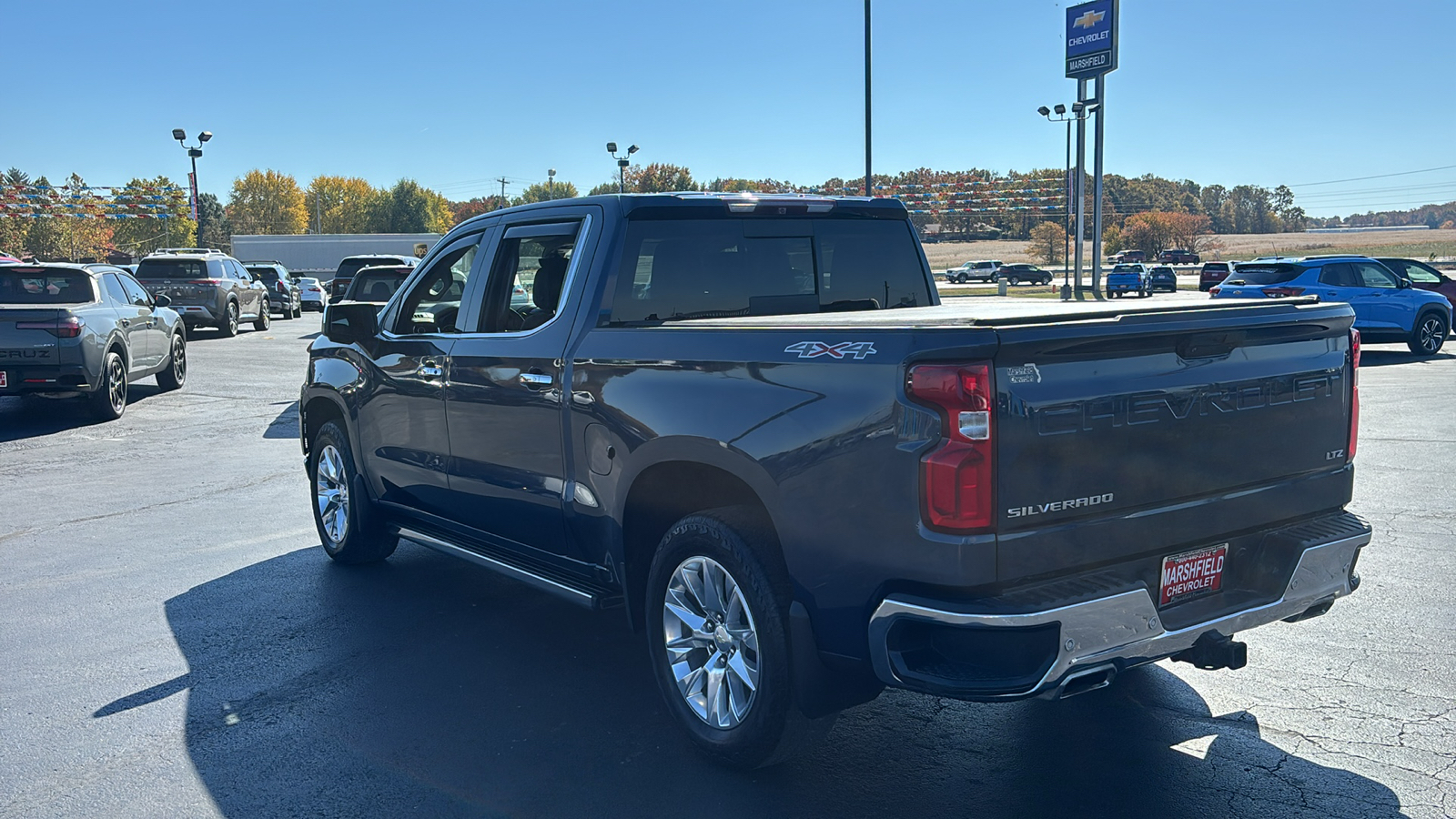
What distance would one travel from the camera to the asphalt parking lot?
379cm

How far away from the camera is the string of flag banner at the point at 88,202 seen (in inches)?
4365

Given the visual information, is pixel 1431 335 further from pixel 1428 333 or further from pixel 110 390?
pixel 110 390

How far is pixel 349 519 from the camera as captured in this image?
671 centimetres

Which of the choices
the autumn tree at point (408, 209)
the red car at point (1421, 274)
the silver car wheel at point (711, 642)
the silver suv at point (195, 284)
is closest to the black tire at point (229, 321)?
the silver suv at point (195, 284)

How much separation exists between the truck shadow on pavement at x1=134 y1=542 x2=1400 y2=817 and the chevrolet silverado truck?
0.32 meters

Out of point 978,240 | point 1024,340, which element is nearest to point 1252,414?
point 1024,340

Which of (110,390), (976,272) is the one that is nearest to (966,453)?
(110,390)

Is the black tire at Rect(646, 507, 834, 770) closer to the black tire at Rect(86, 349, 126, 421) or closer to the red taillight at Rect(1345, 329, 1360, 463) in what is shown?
the red taillight at Rect(1345, 329, 1360, 463)

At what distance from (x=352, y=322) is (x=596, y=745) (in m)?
3.06

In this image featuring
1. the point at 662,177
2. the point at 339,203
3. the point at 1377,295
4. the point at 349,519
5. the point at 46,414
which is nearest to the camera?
the point at 349,519

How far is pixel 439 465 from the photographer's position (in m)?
5.70

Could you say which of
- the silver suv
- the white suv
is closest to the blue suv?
the silver suv

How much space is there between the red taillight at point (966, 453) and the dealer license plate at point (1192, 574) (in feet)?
2.50

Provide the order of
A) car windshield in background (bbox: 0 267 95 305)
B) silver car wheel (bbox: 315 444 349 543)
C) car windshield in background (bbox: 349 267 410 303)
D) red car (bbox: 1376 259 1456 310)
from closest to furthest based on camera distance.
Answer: silver car wheel (bbox: 315 444 349 543), car windshield in background (bbox: 0 267 95 305), car windshield in background (bbox: 349 267 410 303), red car (bbox: 1376 259 1456 310)
